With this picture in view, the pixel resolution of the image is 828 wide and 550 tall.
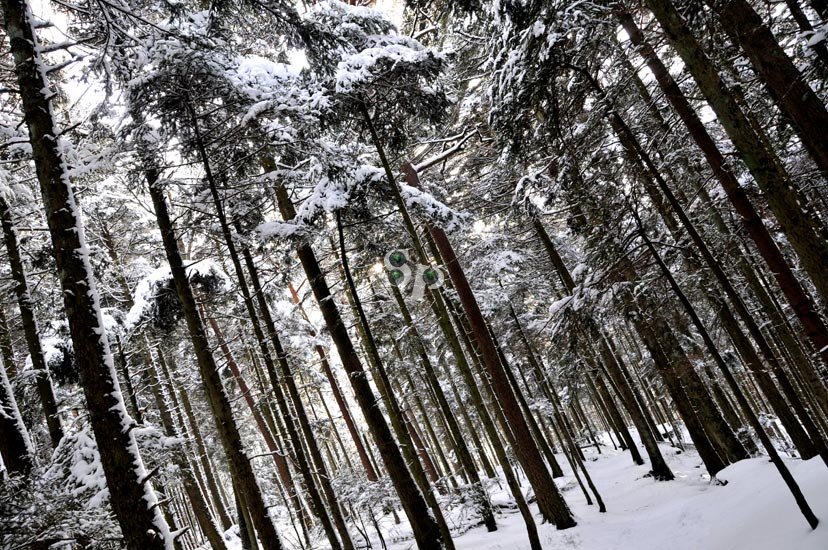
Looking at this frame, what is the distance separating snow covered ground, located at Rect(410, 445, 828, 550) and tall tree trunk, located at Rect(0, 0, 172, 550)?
8218 mm

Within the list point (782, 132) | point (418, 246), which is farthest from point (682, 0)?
point (418, 246)

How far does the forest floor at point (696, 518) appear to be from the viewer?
6.61 meters

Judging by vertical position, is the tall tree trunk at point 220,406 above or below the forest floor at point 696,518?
above

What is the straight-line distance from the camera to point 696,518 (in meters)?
9.04

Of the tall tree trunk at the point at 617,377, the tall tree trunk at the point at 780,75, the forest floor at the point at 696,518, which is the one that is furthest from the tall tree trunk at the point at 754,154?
the tall tree trunk at the point at 617,377

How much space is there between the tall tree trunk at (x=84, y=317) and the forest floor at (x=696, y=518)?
8227 mm

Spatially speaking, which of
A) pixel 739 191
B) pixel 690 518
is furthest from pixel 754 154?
pixel 690 518

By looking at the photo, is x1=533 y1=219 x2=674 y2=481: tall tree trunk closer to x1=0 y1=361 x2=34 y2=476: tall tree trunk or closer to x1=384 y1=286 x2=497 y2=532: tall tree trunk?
x1=384 y1=286 x2=497 y2=532: tall tree trunk

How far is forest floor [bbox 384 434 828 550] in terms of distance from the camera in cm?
661

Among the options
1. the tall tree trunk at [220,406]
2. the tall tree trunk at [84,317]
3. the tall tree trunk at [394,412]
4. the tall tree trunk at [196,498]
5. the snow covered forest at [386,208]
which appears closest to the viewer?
the tall tree trunk at [84,317]

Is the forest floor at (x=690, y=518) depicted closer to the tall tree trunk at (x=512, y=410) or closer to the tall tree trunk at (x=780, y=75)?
the tall tree trunk at (x=512, y=410)

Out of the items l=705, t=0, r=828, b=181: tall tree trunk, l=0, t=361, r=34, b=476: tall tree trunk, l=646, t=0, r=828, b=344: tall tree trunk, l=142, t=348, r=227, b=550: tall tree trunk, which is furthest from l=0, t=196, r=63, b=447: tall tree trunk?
l=705, t=0, r=828, b=181: tall tree trunk

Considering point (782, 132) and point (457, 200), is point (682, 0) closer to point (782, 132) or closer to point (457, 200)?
point (782, 132)

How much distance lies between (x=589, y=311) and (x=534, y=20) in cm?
625
